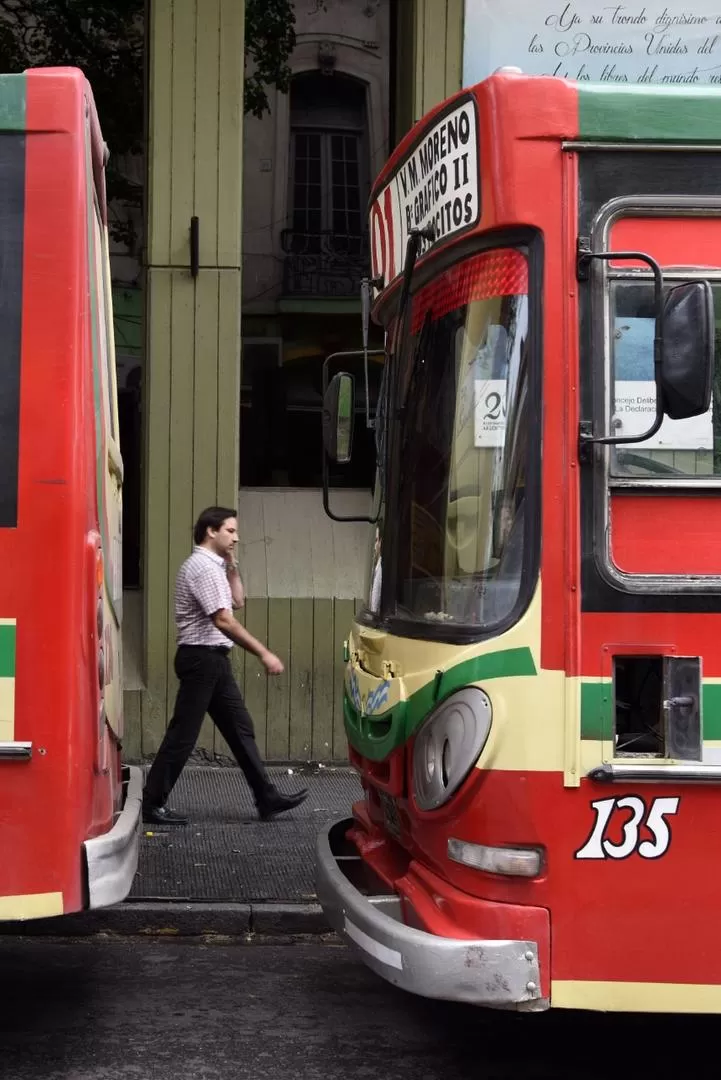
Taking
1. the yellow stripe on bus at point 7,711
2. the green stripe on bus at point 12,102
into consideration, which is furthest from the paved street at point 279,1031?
the green stripe on bus at point 12,102

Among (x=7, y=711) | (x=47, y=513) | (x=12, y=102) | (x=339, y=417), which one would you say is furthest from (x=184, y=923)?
(x=12, y=102)

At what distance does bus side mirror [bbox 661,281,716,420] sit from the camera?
3754 millimetres

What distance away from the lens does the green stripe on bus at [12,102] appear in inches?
163

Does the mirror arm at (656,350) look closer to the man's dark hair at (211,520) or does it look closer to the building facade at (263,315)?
the man's dark hair at (211,520)

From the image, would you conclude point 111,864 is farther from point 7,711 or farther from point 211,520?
point 211,520

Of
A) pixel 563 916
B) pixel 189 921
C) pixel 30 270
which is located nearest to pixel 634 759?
pixel 563 916

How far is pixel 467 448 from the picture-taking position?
4293 mm

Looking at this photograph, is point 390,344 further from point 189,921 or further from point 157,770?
point 157,770

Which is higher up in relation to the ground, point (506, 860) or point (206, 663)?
point (206, 663)

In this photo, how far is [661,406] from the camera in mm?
3805

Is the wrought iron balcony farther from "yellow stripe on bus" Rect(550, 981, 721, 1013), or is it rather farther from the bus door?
"yellow stripe on bus" Rect(550, 981, 721, 1013)

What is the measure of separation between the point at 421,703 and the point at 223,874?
10.0ft

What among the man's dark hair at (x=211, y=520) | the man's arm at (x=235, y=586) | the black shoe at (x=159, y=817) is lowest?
the black shoe at (x=159, y=817)

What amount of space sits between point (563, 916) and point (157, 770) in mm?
4308
